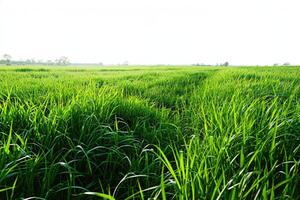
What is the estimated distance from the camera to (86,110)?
208cm

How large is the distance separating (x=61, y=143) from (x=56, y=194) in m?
0.46

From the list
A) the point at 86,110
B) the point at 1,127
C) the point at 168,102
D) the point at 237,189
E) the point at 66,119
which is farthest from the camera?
the point at 168,102

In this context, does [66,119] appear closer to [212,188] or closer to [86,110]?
[86,110]

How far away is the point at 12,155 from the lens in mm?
1332

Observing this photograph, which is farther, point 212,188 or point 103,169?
point 103,169

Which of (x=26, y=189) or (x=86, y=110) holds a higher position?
(x=86, y=110)

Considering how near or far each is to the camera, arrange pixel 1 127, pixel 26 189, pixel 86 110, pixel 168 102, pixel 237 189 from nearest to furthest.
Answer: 1. pixel 237 189
2. pixel 26 189
3. pixel 1 127
4. pixel 86 110
5. pixel 168 102

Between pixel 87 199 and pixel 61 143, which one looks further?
pixel 61 143

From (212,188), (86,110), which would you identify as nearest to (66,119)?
(86,110)

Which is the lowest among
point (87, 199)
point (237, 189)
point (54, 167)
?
point (87, 199)

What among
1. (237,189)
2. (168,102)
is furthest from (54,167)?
(168,102)

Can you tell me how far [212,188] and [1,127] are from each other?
144 cm

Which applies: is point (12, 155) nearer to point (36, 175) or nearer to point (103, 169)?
point (36, 175)

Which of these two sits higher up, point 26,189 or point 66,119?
point 66,119
